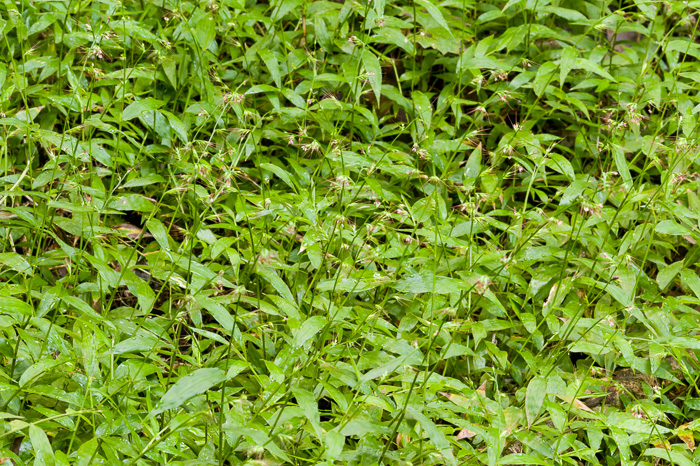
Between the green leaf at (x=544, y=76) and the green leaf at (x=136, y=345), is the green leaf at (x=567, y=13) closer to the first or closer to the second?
the green leaf at (x=544, y=76)

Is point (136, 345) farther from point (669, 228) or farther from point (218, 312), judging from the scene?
point (669, 228)

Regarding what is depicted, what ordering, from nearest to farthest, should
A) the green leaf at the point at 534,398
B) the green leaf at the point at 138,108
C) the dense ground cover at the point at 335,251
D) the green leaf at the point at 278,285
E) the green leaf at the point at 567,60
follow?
the dense ground cover at the point at 335,251
the green leaf at the point at 534,398
the green leaf at the point at 278,285
the green leaf at the point at 138,108
the green leaf at the point at 567,60

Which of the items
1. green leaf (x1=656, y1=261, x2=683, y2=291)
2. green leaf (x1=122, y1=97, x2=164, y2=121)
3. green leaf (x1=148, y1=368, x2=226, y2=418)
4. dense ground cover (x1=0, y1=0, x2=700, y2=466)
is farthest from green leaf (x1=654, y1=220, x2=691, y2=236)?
green leaf (x1=122, y1=97, x2=164, y2=121)

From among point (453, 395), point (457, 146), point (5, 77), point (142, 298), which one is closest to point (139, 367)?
point (142, 298)

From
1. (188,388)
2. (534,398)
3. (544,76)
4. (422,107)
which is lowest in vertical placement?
(534,398)

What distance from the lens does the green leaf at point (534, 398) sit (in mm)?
1912

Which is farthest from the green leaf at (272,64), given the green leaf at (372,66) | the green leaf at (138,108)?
the green leaf at (138,108)

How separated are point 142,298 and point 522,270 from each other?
1.31 m

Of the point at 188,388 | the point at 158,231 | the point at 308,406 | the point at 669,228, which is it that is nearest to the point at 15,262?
the point at 158,231

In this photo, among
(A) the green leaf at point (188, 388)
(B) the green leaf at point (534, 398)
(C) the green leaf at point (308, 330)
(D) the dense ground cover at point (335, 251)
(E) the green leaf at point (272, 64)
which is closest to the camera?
(A) the green leaf at point (188, 388)

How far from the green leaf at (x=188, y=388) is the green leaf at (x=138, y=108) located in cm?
118

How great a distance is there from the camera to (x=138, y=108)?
7.50 ft

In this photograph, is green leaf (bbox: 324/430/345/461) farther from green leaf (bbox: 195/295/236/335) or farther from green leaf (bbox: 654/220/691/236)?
green leaf (bbox: 654/220/691/236)

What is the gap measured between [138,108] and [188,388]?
1.25 m
